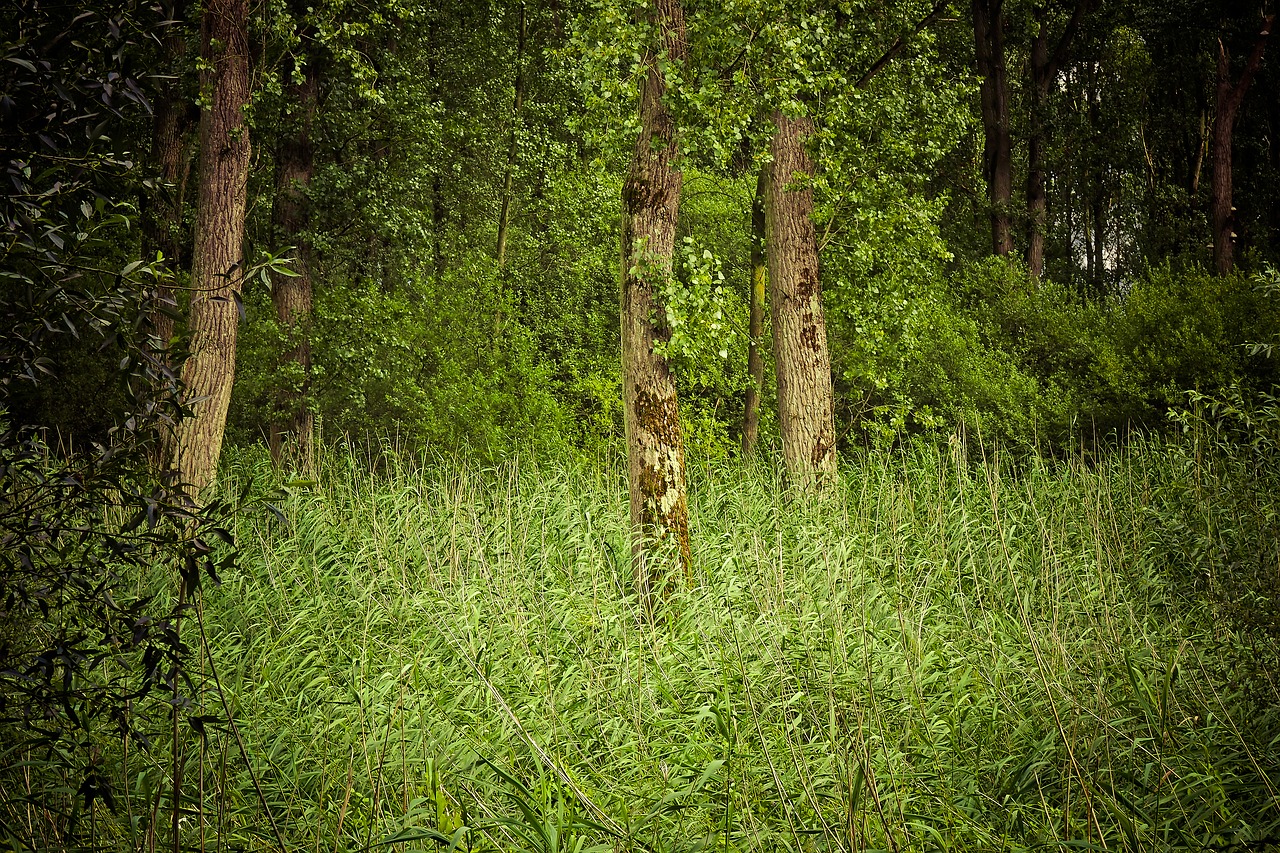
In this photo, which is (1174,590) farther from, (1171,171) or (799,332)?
(1171,171)

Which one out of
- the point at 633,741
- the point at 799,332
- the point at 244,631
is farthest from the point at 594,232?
the point at 633,741

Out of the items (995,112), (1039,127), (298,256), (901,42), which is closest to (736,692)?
(901,42)

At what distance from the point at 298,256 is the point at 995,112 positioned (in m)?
12.8

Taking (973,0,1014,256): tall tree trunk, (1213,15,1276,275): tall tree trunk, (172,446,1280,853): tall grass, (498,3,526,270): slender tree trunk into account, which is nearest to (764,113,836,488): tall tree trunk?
(172,446,1280,853): tall grass

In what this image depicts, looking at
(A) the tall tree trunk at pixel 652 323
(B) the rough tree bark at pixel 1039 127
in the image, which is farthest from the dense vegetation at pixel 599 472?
(B) the rough tree bark at pixel 1039 127

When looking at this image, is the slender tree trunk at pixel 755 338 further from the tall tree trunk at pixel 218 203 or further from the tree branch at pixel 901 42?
the tall tree trunk at pixel 218 203

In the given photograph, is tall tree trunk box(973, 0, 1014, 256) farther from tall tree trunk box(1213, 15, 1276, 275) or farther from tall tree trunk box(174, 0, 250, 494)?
tall tree trunk box(174, 0, 250, 494)

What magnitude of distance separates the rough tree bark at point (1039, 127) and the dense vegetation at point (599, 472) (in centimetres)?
22

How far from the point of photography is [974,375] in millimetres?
12609

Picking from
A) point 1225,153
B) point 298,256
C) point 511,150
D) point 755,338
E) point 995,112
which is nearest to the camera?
point 298,256

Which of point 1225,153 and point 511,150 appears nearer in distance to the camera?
point 511,150

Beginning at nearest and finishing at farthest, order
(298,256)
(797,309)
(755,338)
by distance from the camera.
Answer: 1. (797,309)
2. (298,256)
3. (755,338)

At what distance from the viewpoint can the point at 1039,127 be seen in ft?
62.3

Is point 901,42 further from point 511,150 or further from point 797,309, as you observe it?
point 511,150
